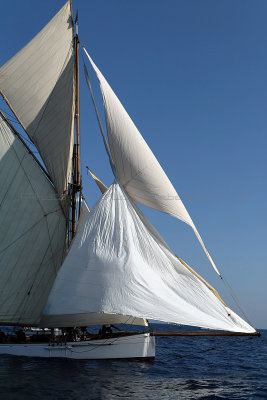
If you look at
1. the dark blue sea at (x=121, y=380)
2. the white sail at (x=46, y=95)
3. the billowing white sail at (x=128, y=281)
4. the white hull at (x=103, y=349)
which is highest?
the white sail at (x=46, y=95)

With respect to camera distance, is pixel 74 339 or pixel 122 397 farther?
pixel 74 339

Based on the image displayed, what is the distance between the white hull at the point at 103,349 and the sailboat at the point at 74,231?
0.05 meters

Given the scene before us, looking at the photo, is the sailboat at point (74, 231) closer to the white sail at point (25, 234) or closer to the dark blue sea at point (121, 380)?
the white sail at point (25, 234)

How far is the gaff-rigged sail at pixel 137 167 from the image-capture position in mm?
20172

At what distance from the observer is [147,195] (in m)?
20.6

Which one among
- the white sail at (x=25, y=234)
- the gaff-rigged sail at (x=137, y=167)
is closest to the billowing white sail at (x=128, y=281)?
the gaff-rigged sail at (x=137, y=167)

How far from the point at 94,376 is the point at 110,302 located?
10.3 ft

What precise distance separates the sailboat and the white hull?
0.17 ft

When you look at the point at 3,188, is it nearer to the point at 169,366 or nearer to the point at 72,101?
the point at 72,101

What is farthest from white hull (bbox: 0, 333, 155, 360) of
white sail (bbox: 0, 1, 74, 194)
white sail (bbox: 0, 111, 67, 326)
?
white sail (bbox: 0, 1, 74, 194)

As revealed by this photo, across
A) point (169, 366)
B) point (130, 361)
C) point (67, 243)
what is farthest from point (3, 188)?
point (169, 366)

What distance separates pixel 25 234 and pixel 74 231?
303 cm

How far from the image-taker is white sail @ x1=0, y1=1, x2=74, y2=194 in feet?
88.1

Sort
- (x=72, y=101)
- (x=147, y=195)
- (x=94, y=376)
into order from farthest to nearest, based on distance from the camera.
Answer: (x=72, y=101), (x=147, y=195), (x=94, y=376)
